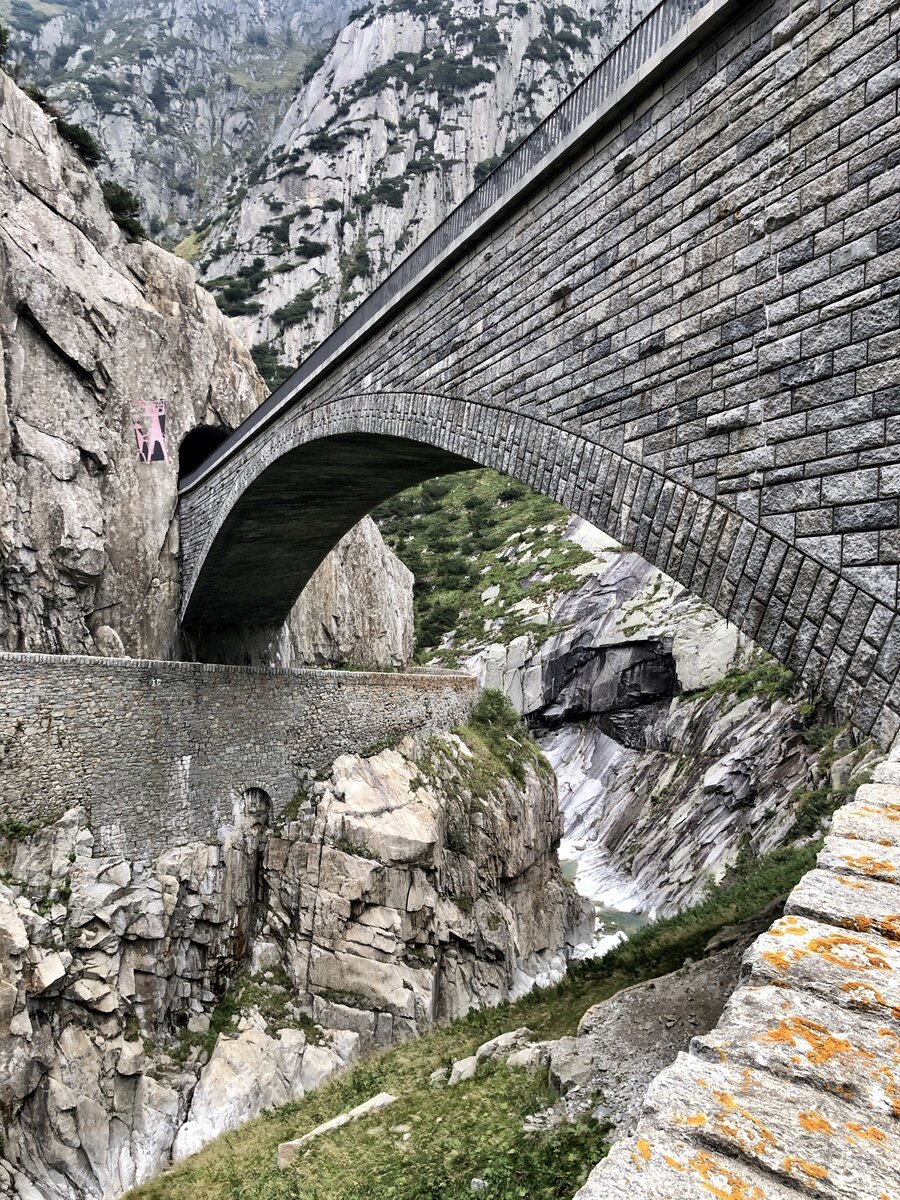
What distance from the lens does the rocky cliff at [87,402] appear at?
14641mm

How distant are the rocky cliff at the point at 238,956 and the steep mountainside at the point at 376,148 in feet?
134

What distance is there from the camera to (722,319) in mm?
5359

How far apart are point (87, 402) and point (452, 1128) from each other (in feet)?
53.0

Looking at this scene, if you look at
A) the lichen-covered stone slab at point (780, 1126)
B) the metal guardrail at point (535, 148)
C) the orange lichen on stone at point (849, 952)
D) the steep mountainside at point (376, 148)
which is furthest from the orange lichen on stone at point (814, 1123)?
the steep mountainside at point (376, 148)

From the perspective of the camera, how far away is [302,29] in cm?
11100

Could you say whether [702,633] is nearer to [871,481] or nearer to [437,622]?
[437,622]

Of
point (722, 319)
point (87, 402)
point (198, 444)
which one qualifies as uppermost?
point (198, 444)

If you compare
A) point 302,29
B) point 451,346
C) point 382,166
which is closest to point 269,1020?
point 451,346

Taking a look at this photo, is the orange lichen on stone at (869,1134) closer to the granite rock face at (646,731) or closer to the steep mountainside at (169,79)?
the granite rock face at (646,731)

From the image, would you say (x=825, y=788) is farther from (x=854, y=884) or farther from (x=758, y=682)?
(x=854, y=884)

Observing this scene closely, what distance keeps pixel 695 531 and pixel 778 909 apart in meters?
4.30

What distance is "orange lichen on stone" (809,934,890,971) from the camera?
1789 millimetres

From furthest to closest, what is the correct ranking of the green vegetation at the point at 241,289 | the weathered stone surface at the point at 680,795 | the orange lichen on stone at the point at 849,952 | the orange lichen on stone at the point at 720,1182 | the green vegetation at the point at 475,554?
the green vegetation at the point at 241,289
the green vegetation at the point at 475,554
the weathered stone surface at the point at 680,795
the orange lichen on stone at the point at 849,952
the orange lichen on stone at the point at 720,1182

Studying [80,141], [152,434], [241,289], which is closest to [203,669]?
[152,434]
